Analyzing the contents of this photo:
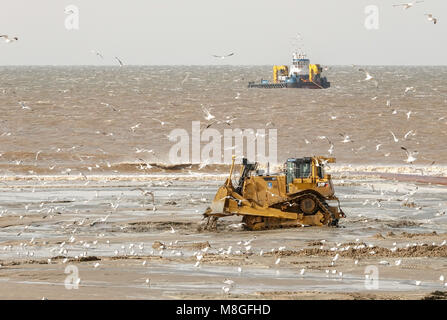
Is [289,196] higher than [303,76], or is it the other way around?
[303,76]

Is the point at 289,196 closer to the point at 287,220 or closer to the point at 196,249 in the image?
the point at 287,220

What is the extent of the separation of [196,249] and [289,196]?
172 inches

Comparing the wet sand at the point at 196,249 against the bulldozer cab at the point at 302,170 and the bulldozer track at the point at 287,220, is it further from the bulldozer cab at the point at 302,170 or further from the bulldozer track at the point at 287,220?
the bulldozer cab at the point at 302,170

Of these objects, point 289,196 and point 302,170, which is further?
point 302,170

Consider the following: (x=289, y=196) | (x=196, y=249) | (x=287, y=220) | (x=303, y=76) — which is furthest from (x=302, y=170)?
(x=303, y=76)

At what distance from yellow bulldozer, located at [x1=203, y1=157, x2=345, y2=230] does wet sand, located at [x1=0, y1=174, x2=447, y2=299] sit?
0.55 m

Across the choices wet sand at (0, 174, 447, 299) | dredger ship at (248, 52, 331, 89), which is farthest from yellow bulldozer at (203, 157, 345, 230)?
dredger ship at (248, 52, 331, 89)

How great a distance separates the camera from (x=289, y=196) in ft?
80.7

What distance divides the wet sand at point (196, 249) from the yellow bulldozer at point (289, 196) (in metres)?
0.55

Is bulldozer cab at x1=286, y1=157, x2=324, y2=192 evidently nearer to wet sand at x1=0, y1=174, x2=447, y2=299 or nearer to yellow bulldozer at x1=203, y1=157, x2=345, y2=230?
yellow bulldozer at x1=203, y1=157, x2=345, y2=230

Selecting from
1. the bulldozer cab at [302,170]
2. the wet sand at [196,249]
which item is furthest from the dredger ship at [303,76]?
the bulldozer cab at [302,170]
